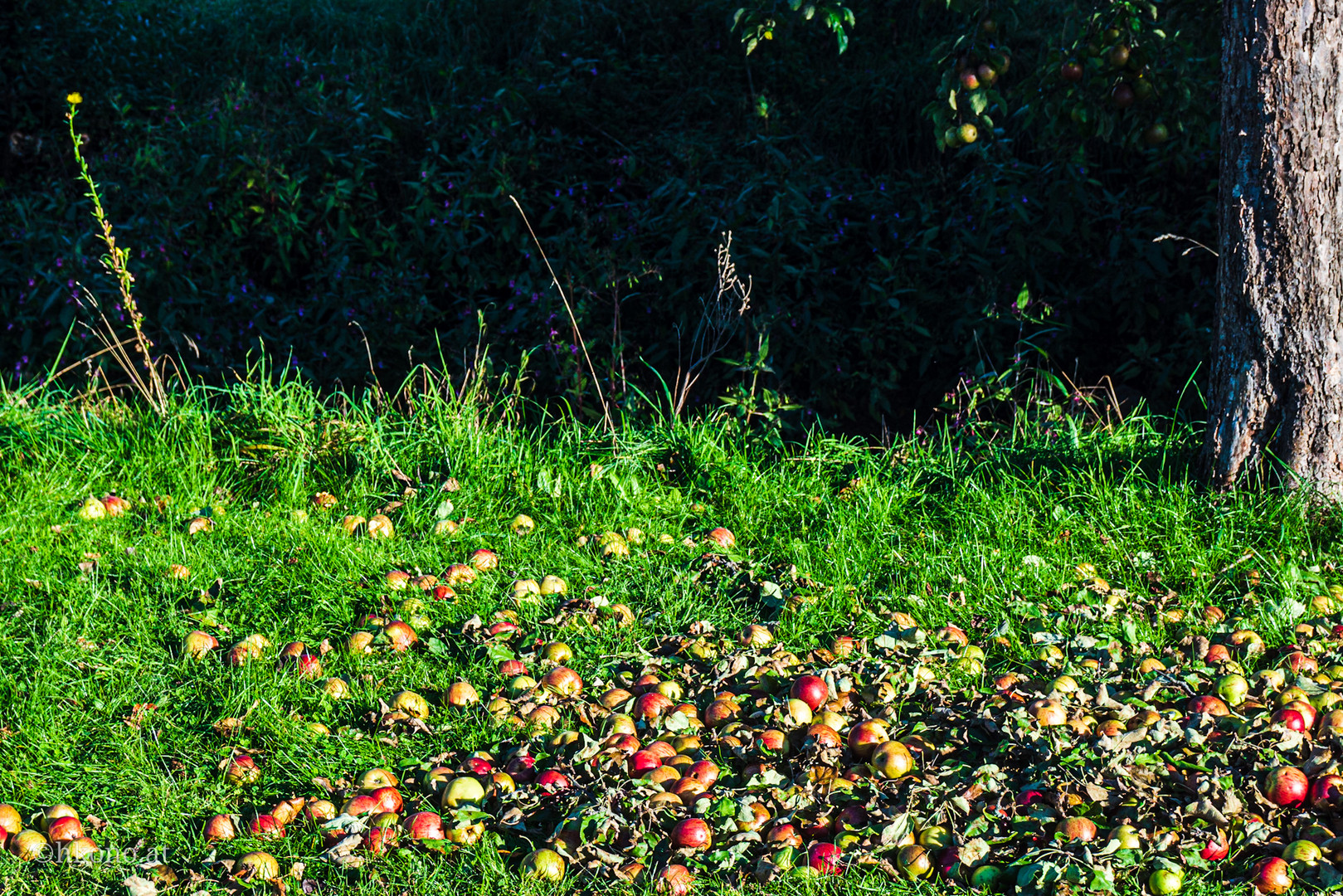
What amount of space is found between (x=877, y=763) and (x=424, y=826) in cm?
99

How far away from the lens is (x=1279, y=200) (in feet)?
11.2

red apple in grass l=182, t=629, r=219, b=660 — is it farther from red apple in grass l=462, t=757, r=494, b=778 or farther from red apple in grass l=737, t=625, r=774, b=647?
red apple in grass l=737, t=625, r=774, b=647

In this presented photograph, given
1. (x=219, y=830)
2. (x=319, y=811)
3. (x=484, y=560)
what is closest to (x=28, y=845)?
(x=219, y=830)

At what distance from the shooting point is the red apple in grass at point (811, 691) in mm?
2744

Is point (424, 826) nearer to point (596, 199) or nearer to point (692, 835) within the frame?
point (692, 835)

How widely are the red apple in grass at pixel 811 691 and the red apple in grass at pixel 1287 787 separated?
0.96m

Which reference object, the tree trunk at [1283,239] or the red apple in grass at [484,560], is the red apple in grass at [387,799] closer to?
the red apple in grass at [484,560]

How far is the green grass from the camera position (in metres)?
2.67

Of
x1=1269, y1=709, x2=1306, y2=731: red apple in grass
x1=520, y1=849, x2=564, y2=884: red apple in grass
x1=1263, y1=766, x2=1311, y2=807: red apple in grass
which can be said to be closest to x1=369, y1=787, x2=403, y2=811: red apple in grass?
x1=520, y1=849, x2=564, y2=884: red apple in grass

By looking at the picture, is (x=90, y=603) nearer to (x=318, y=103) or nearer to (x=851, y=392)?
(x=851, y=392)

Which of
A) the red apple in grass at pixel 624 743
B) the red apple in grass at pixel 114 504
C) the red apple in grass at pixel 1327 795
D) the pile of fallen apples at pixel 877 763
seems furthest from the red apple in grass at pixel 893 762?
the red apple in grass at pixel 114 504

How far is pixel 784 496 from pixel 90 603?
218 centimetres

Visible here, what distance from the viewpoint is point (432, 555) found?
11.6ft

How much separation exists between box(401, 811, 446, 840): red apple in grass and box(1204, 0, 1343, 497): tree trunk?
2.69m
